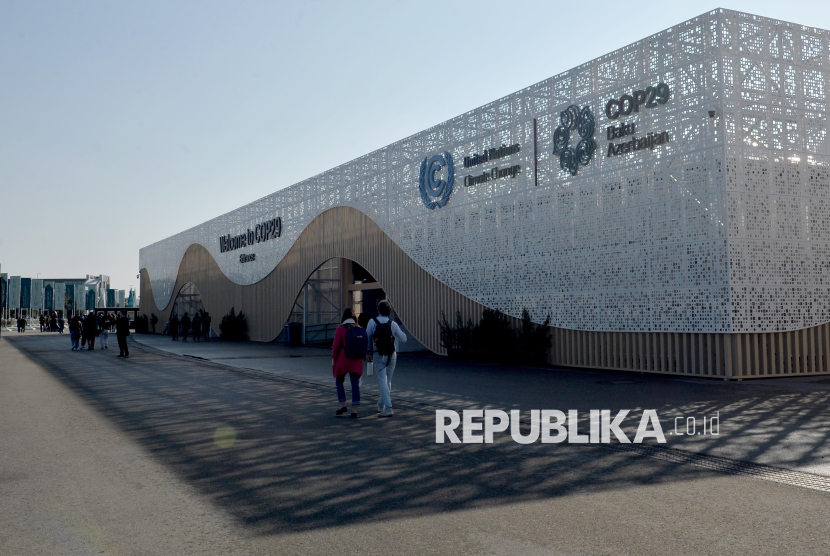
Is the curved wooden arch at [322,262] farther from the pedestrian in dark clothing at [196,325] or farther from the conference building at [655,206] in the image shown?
the pedestrian in dark clothing at [196,325]

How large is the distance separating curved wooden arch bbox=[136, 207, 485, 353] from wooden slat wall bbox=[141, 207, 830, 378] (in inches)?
1.5

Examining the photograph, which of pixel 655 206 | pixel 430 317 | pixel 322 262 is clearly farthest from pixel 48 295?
pixel 655 206

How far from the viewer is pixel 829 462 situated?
281 inches

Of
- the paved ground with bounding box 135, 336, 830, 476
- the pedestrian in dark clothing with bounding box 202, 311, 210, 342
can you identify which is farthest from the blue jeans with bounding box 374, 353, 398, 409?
the pedestrian in dark clothing with bounding box 202, 311, 210, 342

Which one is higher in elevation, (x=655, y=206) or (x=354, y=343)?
(x=655, y=206)

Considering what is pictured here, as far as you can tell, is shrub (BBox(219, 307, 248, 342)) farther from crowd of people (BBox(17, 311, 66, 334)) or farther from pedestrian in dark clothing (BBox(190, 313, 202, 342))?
crowd of people (BBox(17, 311, 66, 334))

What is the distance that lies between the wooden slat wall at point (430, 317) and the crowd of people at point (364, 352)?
26.8ft

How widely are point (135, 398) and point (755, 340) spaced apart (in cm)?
1274

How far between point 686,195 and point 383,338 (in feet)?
28.7

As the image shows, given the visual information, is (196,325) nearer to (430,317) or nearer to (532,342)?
(430,317)

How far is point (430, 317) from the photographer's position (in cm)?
2472

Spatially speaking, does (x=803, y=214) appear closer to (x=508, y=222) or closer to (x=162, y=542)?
(x=508, y=222)

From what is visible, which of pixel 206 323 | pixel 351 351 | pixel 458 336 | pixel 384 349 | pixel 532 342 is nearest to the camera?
pixel 351 351

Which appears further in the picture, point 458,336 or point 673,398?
point 458,336
